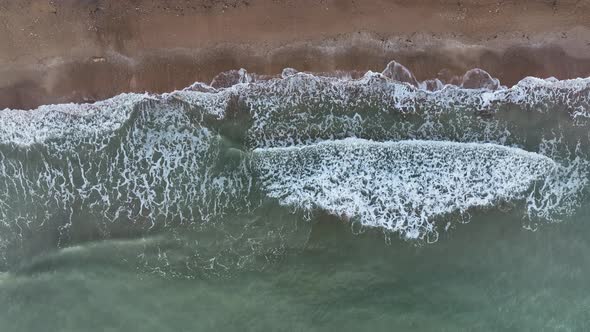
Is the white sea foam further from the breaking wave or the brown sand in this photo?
the brown sand

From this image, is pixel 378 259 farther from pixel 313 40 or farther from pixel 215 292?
Answer: pixel 313 40

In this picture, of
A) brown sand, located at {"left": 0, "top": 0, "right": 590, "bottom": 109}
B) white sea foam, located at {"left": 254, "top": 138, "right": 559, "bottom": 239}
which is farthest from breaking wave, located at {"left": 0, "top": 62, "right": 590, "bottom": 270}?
brown sand, located at {"left": 0, "top": 0, "right": 590, "bottom": 109}

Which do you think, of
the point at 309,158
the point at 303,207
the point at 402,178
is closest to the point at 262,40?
the point at 309,158

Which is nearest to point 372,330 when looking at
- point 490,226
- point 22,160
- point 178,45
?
Result: point 490,226

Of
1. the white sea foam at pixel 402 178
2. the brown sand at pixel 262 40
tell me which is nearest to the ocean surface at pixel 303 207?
the white sea foam at pixel 402 178

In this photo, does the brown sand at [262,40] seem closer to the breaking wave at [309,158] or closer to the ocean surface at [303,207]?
the ocean surface at [303,207]

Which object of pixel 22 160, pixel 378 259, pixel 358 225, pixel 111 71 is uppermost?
pixel 111 71

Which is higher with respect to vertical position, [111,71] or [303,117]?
[111,71]
